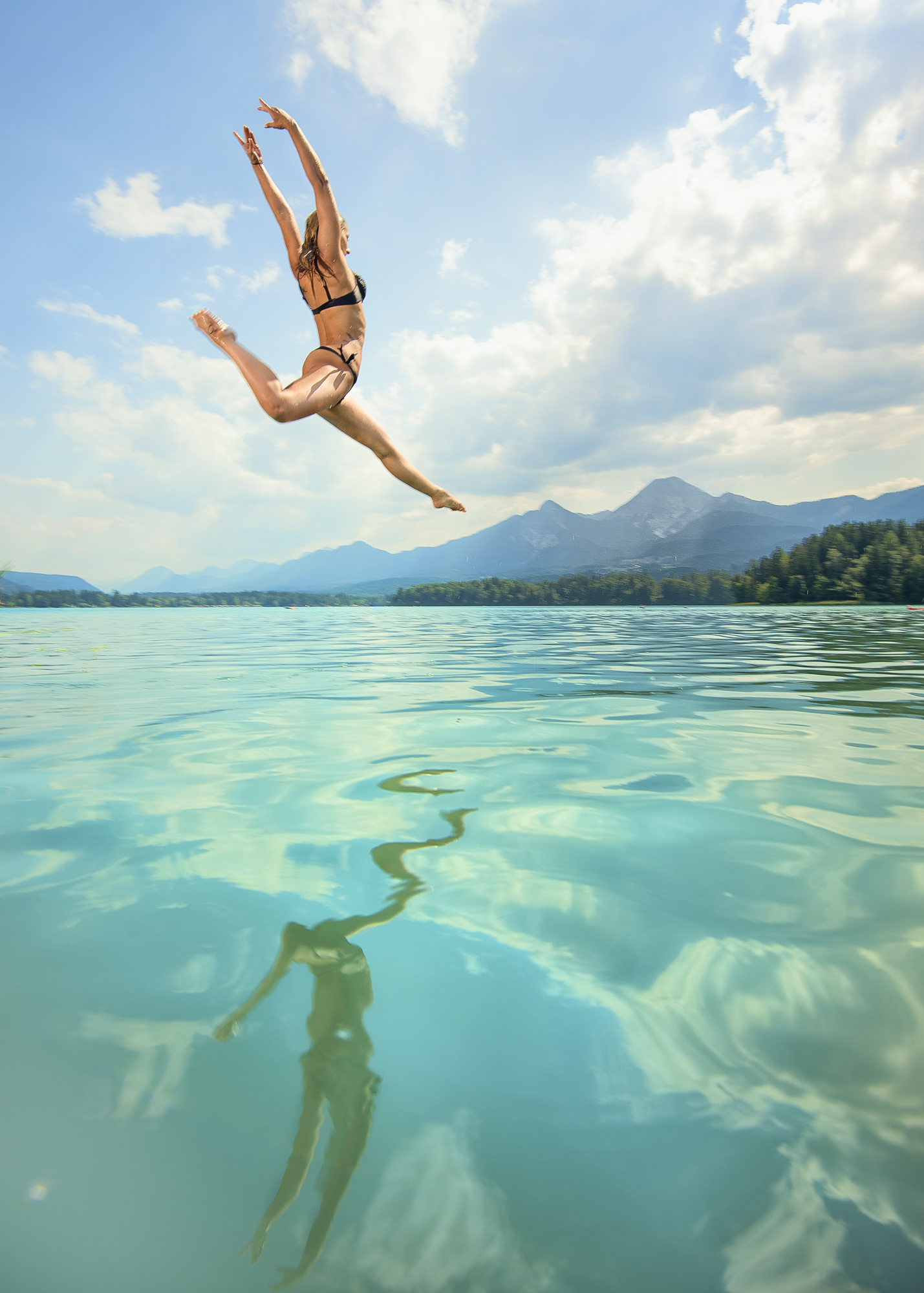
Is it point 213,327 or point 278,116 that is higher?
point 278,116

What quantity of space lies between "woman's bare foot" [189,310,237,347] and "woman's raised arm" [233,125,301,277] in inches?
38.7

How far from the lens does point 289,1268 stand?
1090mm

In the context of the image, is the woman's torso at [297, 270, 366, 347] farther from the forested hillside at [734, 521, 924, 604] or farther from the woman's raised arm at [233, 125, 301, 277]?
the forested hillside at [734, 521, 924, 604]

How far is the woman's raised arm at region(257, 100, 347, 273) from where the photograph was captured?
3.65 metres

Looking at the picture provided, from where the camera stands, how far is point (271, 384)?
3.48 m

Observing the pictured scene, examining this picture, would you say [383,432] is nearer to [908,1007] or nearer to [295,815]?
[295,815]

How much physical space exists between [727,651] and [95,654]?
44.7 ft

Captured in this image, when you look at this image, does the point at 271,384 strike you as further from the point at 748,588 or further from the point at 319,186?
the point at 748,588

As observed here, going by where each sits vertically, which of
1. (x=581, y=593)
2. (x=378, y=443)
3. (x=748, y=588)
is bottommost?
(x=581, y=593)

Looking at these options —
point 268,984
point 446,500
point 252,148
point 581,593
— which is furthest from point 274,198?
point 581,593

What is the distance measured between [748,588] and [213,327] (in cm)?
10245

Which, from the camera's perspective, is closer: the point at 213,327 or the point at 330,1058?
the point at 330,1058

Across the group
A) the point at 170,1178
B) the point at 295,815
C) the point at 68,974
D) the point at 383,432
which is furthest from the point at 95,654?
the point at 170,1178

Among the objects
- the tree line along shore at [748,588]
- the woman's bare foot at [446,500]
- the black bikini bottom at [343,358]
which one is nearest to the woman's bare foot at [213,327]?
the black bikini bottom at [343,358]
